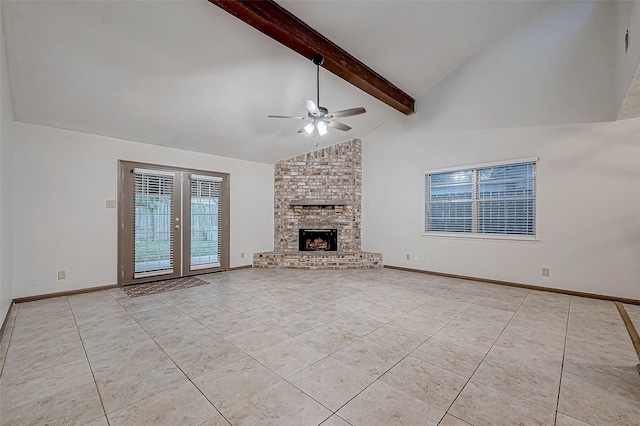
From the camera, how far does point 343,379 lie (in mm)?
1932

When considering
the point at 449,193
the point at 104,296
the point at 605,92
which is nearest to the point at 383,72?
the point at 449,193

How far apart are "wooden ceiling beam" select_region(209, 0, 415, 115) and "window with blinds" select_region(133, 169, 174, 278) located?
3258 mm

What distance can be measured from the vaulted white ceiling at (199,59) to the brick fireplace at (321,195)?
1.55 metres

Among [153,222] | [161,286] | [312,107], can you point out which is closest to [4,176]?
[153,222]

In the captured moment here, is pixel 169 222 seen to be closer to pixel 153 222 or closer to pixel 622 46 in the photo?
pixel 153 222

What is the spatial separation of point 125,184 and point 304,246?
3.81 m

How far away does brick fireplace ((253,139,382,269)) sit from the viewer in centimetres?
651

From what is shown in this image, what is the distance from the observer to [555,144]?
4129mm

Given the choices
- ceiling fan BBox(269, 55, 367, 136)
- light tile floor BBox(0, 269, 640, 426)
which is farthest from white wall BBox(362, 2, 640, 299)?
ceiling fan BBox(269, 55, 367, 136)

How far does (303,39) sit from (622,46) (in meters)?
3.98

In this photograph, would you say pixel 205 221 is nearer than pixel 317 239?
Yes

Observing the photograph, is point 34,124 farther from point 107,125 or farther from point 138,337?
point 138,337

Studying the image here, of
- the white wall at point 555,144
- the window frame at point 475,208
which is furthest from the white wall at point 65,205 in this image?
the white wall at point 555,144

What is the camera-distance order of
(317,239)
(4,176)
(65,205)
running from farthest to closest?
(317,239), (65,205), (4,176)
